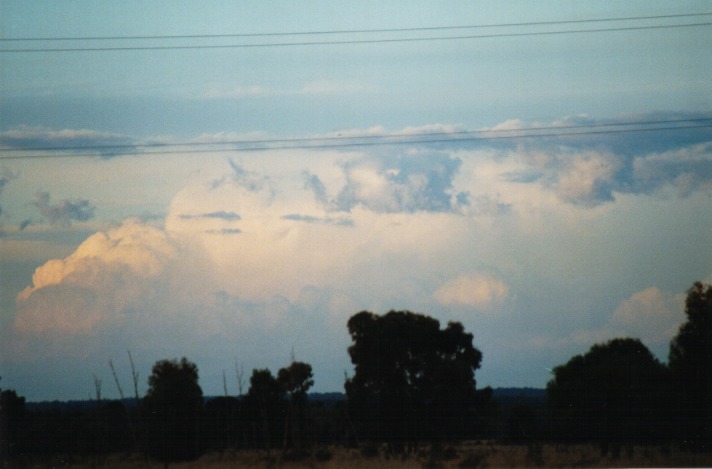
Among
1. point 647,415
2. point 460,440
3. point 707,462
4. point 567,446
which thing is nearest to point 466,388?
point 460,440

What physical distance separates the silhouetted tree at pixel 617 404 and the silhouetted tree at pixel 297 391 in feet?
30.9

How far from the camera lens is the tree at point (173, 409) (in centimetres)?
3244

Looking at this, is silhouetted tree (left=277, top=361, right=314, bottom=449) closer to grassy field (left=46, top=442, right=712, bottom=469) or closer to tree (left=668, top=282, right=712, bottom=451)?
grassy field (left=46, top=442, right=712, bottom=469)

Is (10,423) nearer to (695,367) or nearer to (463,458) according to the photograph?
(463,458)

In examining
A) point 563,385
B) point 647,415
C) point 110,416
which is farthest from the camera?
point 563,385

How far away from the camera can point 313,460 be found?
3095 cm

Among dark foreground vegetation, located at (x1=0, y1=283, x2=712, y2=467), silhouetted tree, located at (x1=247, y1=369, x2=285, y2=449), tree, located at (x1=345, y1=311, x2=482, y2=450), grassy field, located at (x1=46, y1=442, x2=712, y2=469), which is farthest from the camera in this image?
silhouetted tree, located at (x1=247, y1=369, x2=285, y2=449)

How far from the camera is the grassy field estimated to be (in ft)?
98.0

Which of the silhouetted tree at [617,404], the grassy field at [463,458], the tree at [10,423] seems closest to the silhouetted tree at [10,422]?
the tree at [10,423]

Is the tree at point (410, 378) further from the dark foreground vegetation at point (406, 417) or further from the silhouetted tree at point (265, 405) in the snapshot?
the silhouetted tree at point (265, 405)

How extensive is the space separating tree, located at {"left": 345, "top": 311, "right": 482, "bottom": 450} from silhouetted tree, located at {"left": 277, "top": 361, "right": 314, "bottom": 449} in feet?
6.18

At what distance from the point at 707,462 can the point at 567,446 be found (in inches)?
206

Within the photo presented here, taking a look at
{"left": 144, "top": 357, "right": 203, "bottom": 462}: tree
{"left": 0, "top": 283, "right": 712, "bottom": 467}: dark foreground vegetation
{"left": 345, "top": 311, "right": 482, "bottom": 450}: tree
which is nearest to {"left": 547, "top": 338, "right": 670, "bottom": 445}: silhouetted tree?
{"left": 0, "top": 283, "right": 712, "bottom": 467}: dark foreground vegetation

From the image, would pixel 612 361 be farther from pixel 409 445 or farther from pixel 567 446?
pixel 409 445
